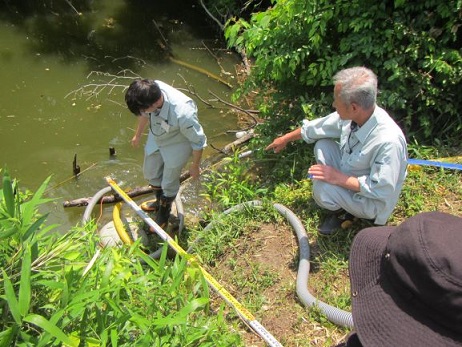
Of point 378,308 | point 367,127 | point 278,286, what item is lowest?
point 278,286

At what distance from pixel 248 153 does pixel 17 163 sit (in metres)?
3.27

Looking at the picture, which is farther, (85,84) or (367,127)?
(85,84)

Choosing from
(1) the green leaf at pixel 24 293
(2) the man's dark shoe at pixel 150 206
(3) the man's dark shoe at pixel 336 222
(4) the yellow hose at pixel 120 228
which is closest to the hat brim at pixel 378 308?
(1) the green leaf at pixel 24 293

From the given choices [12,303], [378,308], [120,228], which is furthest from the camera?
[120,228]

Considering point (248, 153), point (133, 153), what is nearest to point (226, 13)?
point (133, 153)

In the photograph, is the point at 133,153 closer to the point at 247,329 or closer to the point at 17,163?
the point at 17,163

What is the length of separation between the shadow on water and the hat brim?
7000 millimetres

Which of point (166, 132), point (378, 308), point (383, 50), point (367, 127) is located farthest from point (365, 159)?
point (378, 308)

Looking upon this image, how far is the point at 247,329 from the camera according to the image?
3.37 m

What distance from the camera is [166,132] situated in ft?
13.6

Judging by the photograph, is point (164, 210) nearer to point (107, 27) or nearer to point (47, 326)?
point (47, 326)

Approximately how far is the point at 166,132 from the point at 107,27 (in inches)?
224

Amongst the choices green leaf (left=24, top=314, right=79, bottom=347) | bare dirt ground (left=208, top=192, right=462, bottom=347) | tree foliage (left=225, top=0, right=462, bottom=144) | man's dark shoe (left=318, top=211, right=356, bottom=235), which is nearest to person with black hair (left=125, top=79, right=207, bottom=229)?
bare dirt ground (left=208, top=192, right=462, bottom=347)

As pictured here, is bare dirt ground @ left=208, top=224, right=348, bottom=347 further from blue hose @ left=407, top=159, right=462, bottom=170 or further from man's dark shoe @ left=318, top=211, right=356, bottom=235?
blue hose @ left=407, top=159, right=462, bottom=170
